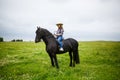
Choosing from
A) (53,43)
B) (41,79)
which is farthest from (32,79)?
(53,43)

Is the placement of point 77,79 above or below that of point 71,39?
below

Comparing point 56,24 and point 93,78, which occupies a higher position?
point 56,24

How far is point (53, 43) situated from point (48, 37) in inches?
31.1

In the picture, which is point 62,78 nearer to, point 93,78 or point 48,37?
point 93,78

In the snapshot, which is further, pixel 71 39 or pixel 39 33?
pixel 71 39

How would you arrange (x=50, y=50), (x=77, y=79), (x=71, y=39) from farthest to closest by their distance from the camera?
(x=71, y=39) < (x=50, y=50) < (x=77, y=79)

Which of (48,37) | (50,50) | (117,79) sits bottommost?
(117,79)

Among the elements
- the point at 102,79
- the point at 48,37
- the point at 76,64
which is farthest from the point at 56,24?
the point at 102,79

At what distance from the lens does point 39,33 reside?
15328mm

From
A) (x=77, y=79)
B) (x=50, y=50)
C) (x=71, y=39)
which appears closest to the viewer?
(x=77, y=79)

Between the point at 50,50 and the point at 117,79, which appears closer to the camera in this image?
the point at 117,79

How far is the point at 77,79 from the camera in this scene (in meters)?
11.9

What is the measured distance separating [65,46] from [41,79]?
16.1 ft

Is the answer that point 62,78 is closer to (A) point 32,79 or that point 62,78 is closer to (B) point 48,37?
(A) point 32,79
